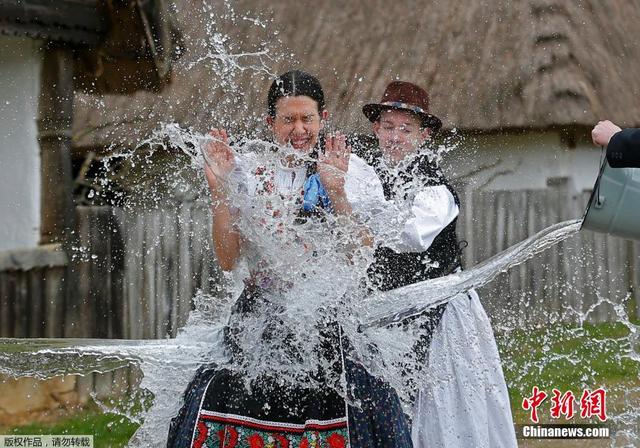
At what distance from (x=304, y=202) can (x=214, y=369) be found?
31 cm

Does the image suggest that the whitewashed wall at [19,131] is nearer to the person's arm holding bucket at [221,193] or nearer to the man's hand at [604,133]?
the person's arm holding bucket at [221,193]

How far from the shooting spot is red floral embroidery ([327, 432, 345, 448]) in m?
1.62

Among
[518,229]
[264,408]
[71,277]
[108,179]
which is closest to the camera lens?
[264,408]

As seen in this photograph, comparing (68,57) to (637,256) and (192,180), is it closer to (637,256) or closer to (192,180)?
(192,180)

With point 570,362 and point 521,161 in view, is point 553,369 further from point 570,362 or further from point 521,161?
point 521,161

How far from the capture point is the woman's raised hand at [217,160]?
1.63 m

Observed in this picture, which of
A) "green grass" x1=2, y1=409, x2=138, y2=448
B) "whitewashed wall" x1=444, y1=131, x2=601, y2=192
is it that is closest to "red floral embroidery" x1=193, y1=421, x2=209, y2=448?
"green grass" x1=2, y1=409, x2=138, y2=448

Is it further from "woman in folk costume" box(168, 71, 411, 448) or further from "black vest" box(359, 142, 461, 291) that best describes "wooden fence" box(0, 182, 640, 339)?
"woman in folk costume" box(168, 71, 411, 448)

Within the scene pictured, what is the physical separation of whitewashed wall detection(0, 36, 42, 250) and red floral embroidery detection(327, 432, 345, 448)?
6.47 ft

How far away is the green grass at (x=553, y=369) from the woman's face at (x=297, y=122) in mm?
→ 1081

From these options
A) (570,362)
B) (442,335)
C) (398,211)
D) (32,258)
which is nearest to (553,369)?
(570,362)

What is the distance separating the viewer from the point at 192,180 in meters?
3.44

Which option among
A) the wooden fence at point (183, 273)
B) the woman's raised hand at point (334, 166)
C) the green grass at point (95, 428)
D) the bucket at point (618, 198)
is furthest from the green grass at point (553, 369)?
the woman's raised hand at point (334, 166)

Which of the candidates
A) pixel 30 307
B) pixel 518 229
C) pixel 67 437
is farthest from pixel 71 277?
pixel 518 229
